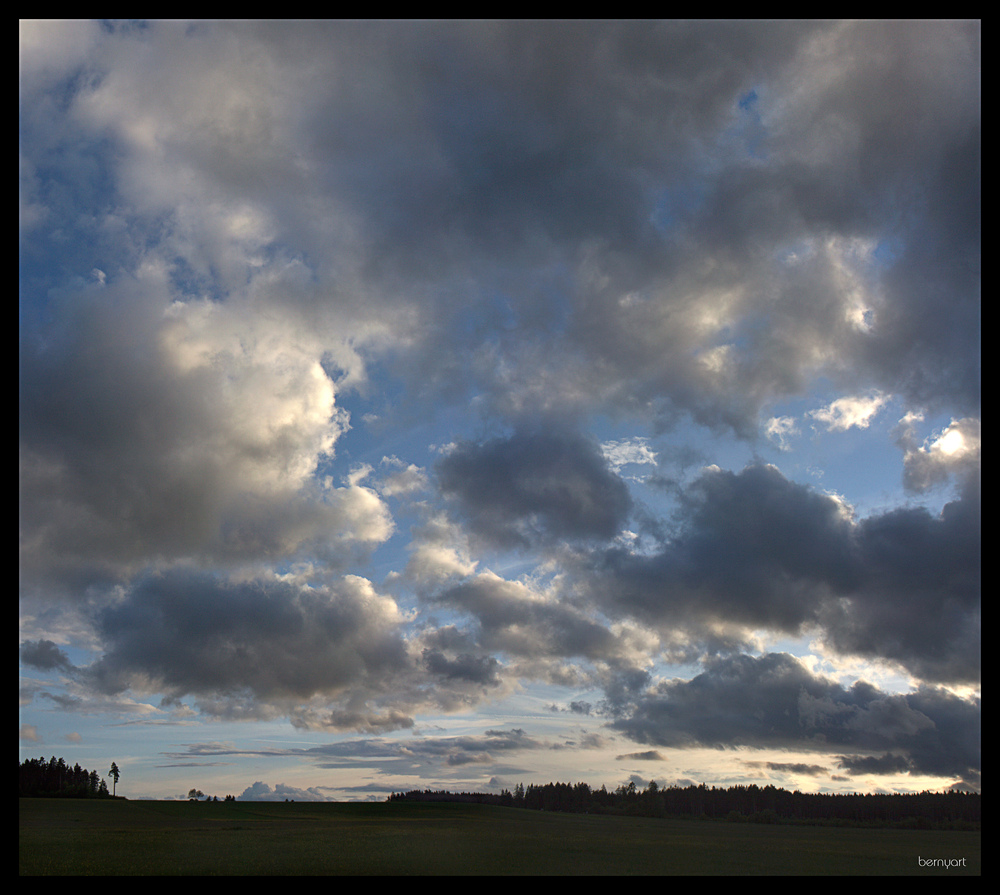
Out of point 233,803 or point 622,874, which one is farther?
point 233,803

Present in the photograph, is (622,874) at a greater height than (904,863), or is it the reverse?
(622,874)

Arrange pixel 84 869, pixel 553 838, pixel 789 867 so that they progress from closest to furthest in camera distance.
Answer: pixel 84 869, pixel 789 867, pixel 553 838

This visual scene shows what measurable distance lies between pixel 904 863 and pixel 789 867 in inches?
590

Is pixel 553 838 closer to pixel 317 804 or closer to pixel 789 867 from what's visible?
pixel 789 867
